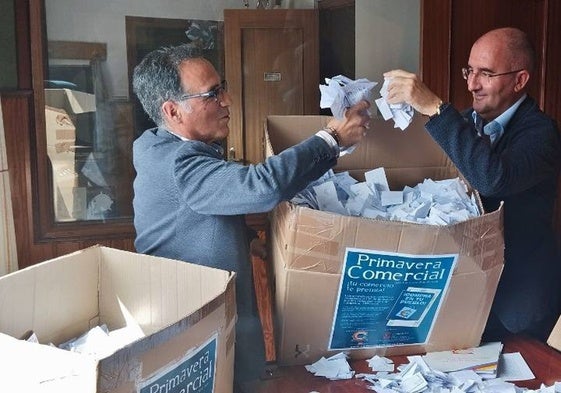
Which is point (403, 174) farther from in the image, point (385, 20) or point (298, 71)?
point (385, 20)

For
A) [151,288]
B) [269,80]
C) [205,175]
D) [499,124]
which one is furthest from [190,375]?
[269,80]

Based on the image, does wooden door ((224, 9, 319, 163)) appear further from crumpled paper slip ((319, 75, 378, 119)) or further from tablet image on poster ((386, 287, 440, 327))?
tablet image on poster ((386, 287, 440, 327))

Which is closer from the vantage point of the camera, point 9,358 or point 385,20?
point 9,358

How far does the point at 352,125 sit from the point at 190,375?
0.70 meters

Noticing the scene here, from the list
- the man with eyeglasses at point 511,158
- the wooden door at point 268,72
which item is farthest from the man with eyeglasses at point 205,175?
the wooden door at point 268,72

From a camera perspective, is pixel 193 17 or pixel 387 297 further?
pixel 193 17

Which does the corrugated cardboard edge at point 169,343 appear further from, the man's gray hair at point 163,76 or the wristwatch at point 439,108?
the wristwatch at point 439,108

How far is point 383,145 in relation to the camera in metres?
1.62

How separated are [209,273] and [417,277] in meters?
0.44

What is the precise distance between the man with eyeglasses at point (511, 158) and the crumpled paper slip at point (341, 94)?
96 mm

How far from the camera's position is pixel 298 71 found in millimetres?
3094

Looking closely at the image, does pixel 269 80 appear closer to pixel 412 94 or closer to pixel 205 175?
pixel 412 94

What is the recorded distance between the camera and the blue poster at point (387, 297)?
125 centimetres

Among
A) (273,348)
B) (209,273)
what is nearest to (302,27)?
(273,348)
